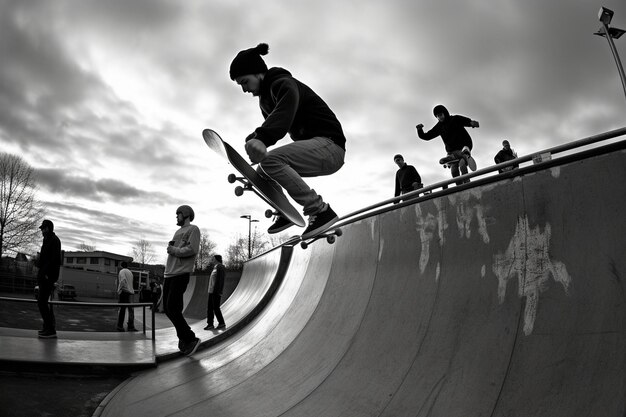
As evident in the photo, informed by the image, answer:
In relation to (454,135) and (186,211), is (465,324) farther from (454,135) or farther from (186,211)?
(454,135)

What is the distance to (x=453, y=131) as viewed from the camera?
7859 millimetres

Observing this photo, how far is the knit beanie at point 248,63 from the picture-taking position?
365cm

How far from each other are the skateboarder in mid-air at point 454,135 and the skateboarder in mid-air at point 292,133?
4623 mm

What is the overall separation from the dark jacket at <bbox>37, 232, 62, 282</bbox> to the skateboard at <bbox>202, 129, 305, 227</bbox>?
478 centimetres

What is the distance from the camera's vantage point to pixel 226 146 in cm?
369

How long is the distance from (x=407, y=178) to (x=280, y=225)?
564cm

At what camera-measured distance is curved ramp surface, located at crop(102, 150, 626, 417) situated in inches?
103

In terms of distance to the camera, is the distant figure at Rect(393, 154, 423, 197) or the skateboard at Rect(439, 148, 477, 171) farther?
the distant figure at Rect(393, 154, 423, 197)

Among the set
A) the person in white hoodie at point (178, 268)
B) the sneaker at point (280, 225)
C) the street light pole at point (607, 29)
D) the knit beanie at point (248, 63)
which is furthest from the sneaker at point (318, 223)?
the street light pole at point (607, 29)

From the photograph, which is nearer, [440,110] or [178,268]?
[178,268]

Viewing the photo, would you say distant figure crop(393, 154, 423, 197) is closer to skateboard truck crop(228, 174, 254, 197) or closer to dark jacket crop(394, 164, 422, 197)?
dark jacket crop(394, 164, 422, 197)

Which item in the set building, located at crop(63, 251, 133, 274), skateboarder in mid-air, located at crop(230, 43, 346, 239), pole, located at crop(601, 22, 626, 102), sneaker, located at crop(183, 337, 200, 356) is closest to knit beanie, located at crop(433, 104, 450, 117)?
pole, located at crop(601, 22, 626, 102)

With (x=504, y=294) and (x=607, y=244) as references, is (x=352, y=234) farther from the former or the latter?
(x=607, y=244)

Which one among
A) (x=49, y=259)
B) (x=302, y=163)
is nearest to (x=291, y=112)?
(x=302, y=163)
